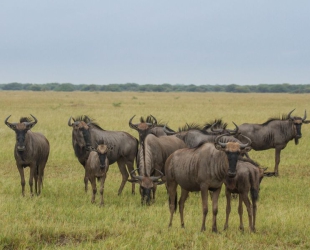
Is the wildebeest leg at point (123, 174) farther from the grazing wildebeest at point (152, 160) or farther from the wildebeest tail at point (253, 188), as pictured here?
the wildebeest tail at point (253, 188)

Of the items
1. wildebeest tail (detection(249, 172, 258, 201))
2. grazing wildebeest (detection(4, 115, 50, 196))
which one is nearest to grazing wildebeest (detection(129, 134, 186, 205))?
wildebeest tail (detection(249, 172, 258, 201))

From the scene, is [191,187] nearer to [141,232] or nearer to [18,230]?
[141,232]

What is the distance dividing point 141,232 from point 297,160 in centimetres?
1099

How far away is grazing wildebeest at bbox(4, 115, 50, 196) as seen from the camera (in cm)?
1167

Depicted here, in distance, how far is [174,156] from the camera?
9305 millimetres

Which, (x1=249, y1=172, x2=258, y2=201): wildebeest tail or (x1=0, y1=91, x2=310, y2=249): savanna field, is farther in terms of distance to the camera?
(x1=249, y1=172, x2=258, y2=201): wildebeest tail

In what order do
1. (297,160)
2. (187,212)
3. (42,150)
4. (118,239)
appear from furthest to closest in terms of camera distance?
(297,160)
(42,150)
(187,212)
(118,239)

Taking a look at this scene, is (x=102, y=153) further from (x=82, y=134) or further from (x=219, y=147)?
(x=219, y=147)

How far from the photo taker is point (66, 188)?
12969 millimetres

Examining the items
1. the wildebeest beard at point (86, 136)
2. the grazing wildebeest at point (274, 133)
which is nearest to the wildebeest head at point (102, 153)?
the wildebeest beard at point (86, 136)

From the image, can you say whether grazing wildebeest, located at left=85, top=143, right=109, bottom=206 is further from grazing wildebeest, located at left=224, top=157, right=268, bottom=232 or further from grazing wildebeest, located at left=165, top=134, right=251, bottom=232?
grazing wildebeest, located at left=224, top=157, right=268, bottom=232

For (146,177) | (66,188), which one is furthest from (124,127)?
(146,177)

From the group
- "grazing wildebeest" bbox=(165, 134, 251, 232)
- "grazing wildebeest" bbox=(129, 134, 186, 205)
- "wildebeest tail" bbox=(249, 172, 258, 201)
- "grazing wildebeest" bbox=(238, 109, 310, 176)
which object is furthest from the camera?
"grazing wildebeest" bbox=(238, 109, 310, 176)

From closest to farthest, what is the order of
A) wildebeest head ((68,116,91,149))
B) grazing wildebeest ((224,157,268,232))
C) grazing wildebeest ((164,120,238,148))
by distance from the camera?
grazing wildebeest ((224,157,268,232)), wildebeest head ((68,116,91,149)), grazing wildebeest ((164,120,238,148))
